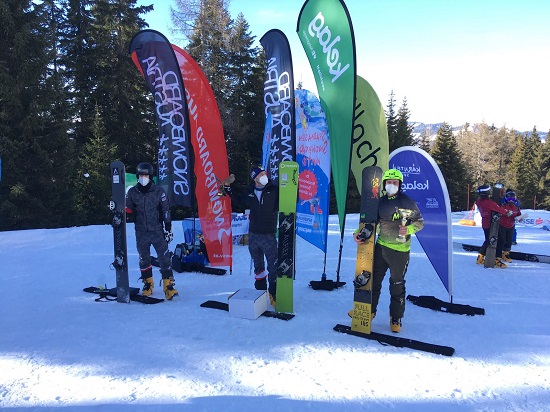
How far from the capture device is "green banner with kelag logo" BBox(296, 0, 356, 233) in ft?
17.9

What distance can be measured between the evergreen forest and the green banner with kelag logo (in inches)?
521

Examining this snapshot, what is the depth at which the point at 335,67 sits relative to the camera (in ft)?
18.5

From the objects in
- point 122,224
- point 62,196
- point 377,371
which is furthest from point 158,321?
point 62,196

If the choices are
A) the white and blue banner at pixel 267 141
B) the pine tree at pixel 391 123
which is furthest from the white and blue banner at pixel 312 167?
the pine tree at pixel 391 123

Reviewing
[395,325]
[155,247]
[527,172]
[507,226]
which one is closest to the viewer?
[395,325]

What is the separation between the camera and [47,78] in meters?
15.4

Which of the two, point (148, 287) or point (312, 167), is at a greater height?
point (312, 167)

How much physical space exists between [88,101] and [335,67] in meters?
18.2

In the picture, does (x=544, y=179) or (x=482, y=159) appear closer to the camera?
(x=544, y=179)

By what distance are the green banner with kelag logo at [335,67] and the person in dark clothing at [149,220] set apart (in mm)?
2721

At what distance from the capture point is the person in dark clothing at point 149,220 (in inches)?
212

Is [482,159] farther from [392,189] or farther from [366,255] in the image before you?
[366,255]

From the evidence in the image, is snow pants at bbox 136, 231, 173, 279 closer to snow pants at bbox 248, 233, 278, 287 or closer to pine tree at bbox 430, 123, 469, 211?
snow pants at bbox 248, 233, 278, 287

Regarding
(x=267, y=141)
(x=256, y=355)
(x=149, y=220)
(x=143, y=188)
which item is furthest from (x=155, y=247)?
(x=267, y=141)
